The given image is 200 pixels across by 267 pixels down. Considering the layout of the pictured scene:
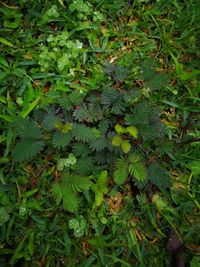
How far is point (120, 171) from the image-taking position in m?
2.37

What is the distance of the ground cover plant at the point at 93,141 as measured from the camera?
234 centimetres

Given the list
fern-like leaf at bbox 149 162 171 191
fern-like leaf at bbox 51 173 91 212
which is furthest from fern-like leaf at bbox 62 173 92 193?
fern-like leaf at bbox 149 162 171 191

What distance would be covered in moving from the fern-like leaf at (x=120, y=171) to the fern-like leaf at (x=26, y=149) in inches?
21.6

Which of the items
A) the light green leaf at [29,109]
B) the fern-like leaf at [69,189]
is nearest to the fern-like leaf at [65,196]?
the fern-like leaf at [69,189]

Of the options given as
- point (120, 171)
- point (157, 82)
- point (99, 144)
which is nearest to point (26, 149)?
point (99, 144)

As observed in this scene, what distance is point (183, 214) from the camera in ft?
8.34

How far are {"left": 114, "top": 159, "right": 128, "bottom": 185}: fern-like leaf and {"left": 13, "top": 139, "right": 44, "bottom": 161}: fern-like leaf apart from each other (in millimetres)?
550

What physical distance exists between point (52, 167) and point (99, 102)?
60 cm

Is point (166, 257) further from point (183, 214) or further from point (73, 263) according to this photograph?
point (73, 263)

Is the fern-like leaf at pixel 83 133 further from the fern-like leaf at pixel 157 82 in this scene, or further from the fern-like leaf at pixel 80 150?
the fern-like leaf at pixel 157 82

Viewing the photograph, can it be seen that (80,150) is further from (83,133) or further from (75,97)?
(75,97)

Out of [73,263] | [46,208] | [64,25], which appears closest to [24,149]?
[46,208]

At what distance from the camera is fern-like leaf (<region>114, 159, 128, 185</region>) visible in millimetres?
2350

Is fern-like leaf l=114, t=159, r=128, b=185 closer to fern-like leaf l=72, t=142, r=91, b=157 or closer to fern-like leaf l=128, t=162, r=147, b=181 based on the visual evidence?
fern-like leaf l=128, t=162, r=147, b=181
